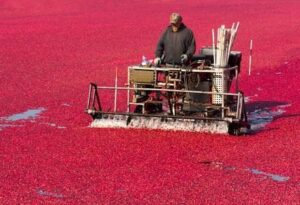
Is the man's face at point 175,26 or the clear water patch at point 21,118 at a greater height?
the man's face at point 175,26

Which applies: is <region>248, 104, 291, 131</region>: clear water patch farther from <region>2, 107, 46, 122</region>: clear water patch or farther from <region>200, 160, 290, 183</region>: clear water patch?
<region>2, 107, 46, 122</region>: clear water patch

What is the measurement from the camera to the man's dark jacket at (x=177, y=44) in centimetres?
1535

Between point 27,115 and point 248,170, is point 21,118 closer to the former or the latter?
point 27,115

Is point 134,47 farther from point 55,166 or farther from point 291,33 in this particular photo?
point 55,166

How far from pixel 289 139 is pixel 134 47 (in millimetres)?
19929

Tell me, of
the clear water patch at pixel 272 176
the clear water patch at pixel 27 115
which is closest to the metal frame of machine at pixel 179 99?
the clear water patch at pixel 27 115

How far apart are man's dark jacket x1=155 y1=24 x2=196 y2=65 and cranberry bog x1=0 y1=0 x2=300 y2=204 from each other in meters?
1.84

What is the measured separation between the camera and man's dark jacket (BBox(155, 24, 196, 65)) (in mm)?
15352

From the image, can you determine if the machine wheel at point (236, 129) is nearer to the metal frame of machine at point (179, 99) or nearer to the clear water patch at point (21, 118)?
the metal frame of machine at point (179, 99)

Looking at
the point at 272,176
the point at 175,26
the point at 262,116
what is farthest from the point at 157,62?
the point at 272,176

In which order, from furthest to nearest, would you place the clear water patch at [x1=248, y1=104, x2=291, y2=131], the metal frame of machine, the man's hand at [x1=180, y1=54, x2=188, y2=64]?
the clear water patch at [x1=248, y1=104, x2=291, y2=131] → the man's hand at [x1=180, y1=54, x2=188, y2=64] → the metal frame of machine

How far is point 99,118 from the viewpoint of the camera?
1522 cm

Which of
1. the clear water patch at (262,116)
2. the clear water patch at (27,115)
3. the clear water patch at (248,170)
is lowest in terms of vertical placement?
the clear water patch at (27,115)

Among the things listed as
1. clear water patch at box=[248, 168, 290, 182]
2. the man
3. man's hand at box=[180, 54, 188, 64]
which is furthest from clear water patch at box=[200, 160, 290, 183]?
the man
